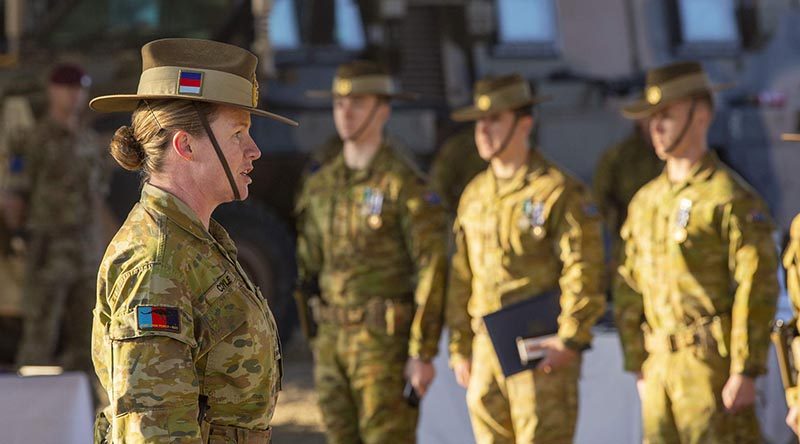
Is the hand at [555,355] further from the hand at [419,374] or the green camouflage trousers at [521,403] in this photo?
the hand at [419,374]

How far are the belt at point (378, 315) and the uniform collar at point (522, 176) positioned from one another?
705 millimetres

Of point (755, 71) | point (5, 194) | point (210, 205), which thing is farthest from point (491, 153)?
point (755, 71)

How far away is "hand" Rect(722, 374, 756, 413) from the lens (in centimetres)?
507

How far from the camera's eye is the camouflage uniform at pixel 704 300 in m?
5.12

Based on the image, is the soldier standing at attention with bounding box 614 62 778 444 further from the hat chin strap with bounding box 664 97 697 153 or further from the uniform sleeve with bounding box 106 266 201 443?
the uniform sleeve with bounding box 106 266 201 443

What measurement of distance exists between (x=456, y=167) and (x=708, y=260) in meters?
5.08

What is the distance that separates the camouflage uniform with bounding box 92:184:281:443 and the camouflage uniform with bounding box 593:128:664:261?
693cm

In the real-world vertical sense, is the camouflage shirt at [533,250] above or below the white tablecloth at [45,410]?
above

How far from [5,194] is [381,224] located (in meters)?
3.62

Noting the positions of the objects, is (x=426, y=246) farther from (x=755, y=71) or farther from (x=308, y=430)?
(x=755, y=71)

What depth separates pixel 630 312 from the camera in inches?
226

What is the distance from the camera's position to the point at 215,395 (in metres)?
3.06

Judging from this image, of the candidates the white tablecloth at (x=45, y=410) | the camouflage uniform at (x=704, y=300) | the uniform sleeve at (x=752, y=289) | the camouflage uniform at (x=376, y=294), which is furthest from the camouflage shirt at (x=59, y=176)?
the uniform sleeve at (x=752, y=289)

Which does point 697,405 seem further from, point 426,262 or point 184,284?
point 184,284
